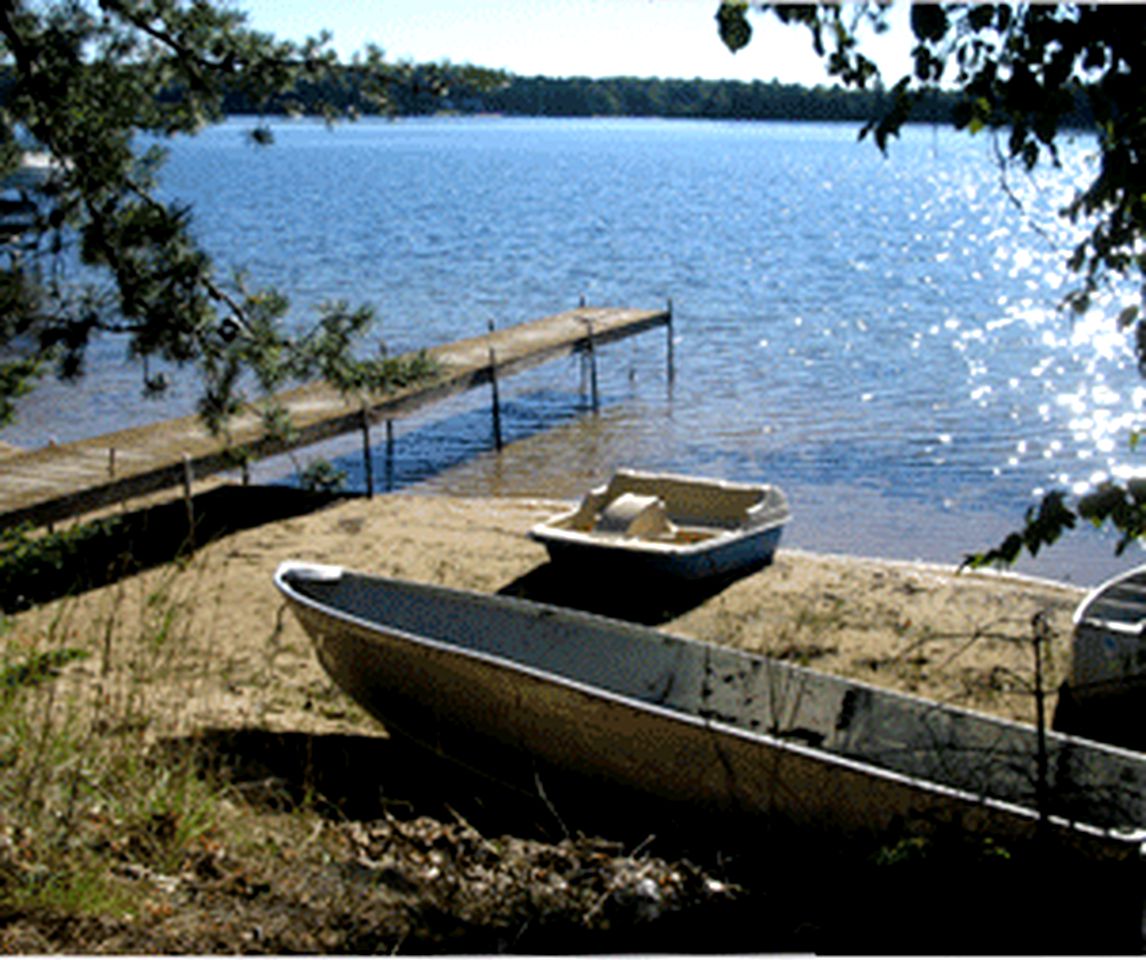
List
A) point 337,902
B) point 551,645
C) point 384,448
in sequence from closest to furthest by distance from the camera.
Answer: point 337,902
point 551,645
point 384,448

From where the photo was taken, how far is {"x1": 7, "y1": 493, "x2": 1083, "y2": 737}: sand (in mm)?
9414

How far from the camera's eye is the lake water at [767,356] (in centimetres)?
1964

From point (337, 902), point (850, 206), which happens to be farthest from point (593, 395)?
point (850, 206)

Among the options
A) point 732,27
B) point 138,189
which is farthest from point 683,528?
point 732,27

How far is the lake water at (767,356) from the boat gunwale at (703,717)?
6.33ft

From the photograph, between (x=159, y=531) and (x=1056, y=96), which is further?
(x=159, y=531)

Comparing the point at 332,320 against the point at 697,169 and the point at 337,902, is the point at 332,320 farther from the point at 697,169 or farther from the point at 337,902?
the point at 697,169

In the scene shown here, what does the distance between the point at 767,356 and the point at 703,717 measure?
79.0ft

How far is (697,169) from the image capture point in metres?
122

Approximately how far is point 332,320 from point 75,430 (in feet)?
59.2

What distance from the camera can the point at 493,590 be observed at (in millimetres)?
13312

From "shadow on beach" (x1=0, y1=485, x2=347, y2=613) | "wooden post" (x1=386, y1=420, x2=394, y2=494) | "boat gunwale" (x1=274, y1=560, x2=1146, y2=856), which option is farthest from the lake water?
"shadow on beach" (x1=0, y1=485, x2=347, y2=613)

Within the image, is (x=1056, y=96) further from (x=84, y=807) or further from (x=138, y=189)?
(x=138, y=189)

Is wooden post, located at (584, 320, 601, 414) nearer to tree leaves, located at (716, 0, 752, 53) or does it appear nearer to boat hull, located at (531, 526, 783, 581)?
boat hull, located at (531, 526, 783, 581)
